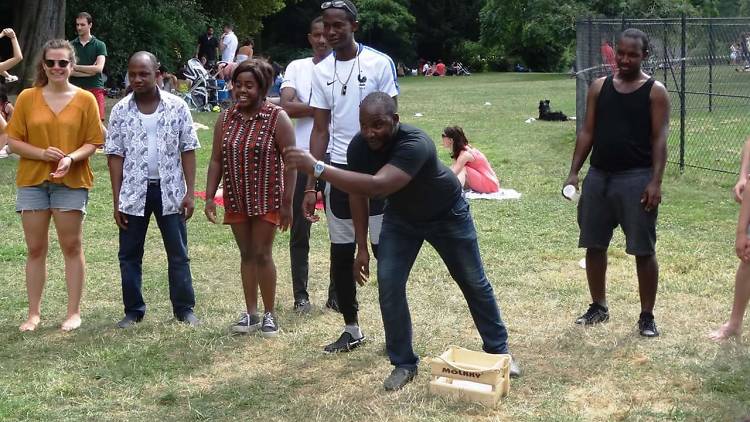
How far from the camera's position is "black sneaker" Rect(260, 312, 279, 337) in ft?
20.0

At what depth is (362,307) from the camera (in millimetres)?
6824

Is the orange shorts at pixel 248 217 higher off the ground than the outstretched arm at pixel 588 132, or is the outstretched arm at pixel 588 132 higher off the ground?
the outstretched arm at pixel 588 132

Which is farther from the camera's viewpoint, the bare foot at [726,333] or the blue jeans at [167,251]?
the blue jeans at [167,251]

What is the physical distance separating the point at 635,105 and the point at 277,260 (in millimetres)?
3667

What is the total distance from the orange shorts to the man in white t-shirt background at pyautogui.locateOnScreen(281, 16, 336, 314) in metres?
0.62

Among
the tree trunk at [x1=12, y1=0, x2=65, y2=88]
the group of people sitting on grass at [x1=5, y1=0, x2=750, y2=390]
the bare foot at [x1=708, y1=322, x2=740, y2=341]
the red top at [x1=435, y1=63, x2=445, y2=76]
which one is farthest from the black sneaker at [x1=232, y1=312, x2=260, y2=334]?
the red top at [x1=435, y1=63, x2=445, y2=76]

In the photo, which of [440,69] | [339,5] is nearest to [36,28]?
[339,5]

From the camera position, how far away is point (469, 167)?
36.7 ft

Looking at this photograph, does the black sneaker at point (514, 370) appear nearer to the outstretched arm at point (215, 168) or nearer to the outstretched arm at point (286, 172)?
the outstretched arm at point (286, 172)

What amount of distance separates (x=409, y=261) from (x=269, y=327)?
4.57 feet

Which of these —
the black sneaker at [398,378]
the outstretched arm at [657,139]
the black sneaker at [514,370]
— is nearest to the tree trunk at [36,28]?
the outstretched arm at [657,139]

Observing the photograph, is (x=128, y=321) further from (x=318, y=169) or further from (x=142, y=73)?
(x=318, y=169)

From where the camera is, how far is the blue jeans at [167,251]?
6.30 m

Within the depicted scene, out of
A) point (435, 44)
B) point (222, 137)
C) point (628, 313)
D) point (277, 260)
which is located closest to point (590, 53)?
point (277, 260)
